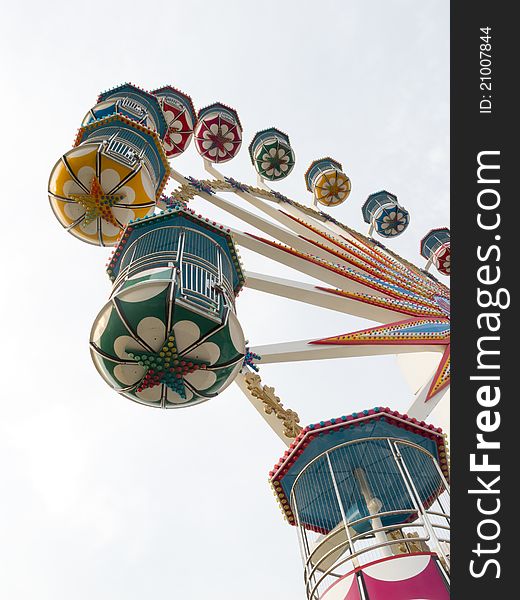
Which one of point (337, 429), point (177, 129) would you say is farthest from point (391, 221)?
point (337, 429)

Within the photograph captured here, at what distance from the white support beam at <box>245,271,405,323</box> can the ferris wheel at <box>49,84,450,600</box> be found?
1.2 inches

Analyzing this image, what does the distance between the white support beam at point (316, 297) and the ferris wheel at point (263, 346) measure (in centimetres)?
3

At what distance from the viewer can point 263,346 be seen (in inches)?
316

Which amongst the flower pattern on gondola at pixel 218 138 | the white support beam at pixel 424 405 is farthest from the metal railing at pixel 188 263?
the flower pattern on gondola at pixel 218 138

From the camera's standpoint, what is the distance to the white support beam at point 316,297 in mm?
9602

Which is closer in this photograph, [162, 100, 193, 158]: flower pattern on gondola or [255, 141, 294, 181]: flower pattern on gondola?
[162, 100, 193, 158]: flower pattern on gondola

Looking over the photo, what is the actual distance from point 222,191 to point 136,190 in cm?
620

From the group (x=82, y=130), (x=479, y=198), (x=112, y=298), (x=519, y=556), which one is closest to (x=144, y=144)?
(x=82, y=130)

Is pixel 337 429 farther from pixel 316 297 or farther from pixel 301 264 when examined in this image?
pixel 301 264

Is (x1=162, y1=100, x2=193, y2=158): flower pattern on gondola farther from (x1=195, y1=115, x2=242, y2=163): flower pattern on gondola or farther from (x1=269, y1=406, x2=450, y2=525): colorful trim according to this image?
(x1=269, y1=406, x2=450, y2=525): colorful trim

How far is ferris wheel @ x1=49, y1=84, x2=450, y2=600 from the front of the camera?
196 inches

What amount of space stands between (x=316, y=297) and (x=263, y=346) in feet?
8.28

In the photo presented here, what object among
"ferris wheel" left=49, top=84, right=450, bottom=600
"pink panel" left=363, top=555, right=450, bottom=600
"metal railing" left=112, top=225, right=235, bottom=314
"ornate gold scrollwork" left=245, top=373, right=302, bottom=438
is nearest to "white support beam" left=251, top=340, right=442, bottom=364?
"ferris wheel" left=49, top=84, right=450, bottom=600

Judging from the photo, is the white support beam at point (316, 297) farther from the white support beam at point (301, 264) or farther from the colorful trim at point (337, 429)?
the colorful trim at point (337, 429)
